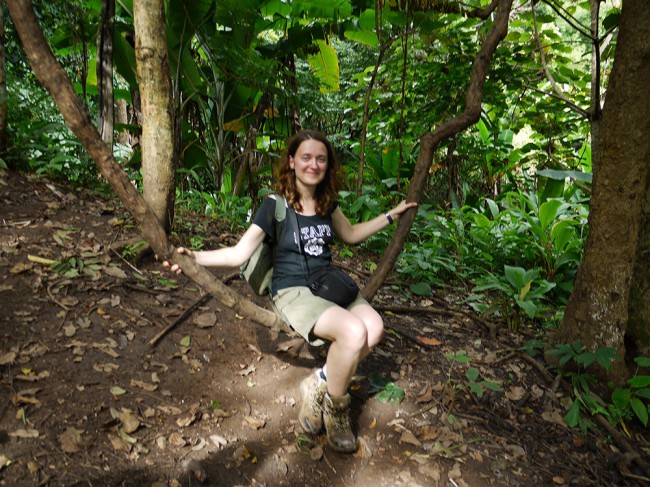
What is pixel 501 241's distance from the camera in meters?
4.90

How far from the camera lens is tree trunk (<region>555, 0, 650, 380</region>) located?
2682 mm

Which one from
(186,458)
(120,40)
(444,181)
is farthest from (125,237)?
(444,181)

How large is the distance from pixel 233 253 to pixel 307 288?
1.53ft

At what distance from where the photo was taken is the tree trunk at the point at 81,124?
1688 mm

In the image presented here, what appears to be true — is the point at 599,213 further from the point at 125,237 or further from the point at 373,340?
the point at 125,237

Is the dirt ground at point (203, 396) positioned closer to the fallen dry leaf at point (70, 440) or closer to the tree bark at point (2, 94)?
the fallen dry leaf at point (70, 440)

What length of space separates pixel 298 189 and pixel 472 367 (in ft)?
5.94

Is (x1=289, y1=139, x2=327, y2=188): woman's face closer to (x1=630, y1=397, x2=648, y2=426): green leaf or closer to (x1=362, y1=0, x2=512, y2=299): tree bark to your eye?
(x1=362, y1=0, x2=512, y2=299): tree bark

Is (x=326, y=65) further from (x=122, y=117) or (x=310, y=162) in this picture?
(x=310, y=162)

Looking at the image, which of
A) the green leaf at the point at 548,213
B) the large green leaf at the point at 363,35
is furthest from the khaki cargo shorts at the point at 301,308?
the large green leaf at the point at 363,35

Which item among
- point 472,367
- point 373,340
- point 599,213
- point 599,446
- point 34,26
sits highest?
point 34,26

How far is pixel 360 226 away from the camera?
2896 mm

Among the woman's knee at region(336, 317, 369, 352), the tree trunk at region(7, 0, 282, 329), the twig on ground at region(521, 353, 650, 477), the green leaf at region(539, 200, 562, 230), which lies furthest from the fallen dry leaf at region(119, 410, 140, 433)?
the green leaf at region(539, 200, 562, 230)

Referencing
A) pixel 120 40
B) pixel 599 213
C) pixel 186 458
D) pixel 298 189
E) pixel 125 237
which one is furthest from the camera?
pixel 120 40
